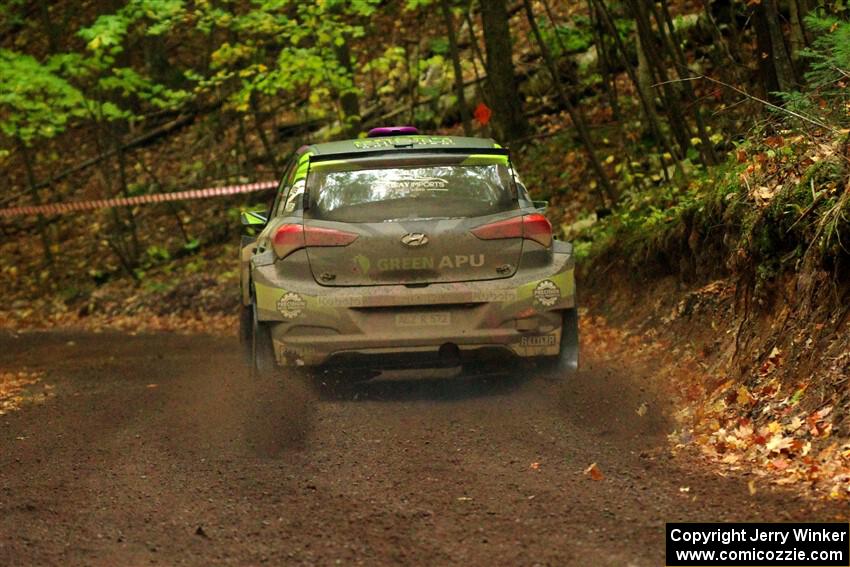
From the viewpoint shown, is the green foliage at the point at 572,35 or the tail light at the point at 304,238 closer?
the tail light at the point at 304,238

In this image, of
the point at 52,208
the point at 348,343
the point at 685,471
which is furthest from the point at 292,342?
the point at 52,208

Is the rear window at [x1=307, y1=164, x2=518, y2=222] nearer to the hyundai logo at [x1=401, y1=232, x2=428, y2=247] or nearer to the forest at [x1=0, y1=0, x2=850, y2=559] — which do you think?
the hyundai logo at [x1=401, y1=232, x2=428, y2=247]

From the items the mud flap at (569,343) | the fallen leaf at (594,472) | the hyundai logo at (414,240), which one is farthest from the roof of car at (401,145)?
the fallen leaf at (594,472)

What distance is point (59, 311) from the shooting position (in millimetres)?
22328

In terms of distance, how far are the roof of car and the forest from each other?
1.90 meters

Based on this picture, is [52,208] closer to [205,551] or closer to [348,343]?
[348,343]

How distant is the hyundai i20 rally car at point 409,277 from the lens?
8.53 m

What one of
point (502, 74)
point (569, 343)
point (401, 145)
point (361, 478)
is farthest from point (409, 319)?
point (502, 74)

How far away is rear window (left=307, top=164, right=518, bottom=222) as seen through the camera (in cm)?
883

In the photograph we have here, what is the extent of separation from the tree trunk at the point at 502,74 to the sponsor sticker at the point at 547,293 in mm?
11066

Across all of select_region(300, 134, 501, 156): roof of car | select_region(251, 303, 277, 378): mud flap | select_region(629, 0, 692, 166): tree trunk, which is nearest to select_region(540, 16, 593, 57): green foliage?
select_region(629, 0, 692, 166): tree trunk

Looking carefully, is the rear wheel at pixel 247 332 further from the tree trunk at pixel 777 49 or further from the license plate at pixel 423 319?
the tree trunk at pixel 777 49

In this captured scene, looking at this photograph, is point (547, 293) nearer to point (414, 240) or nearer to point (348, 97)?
point (414, 240)

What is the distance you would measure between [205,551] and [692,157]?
33.5ft
